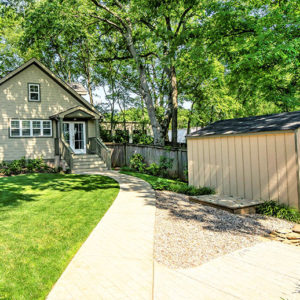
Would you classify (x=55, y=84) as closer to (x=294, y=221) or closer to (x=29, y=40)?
(x=29, y=40)

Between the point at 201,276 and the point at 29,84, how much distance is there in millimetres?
16932

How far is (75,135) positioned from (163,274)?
15972 millimetres

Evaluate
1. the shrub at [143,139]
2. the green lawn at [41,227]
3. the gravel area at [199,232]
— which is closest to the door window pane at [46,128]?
the shrub at [143,139]

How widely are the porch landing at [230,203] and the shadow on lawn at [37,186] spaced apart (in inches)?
150

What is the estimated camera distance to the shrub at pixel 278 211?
621 cm

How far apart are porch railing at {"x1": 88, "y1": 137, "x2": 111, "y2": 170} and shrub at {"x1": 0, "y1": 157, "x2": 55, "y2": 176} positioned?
10.3ft

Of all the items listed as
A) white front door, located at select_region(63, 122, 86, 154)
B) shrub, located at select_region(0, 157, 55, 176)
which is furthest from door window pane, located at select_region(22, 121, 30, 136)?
white front door, located at select_region(63, 122, 86, 154)

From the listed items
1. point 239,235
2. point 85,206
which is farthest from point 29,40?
point 239,235

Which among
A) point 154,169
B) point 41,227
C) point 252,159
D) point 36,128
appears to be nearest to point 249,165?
point 252,159

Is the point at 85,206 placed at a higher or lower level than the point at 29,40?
lower

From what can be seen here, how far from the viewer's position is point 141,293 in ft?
10.1

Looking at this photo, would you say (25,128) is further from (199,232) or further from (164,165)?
(199,232)

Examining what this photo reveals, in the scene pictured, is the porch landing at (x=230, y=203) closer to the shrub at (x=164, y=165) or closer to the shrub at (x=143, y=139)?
the shrub at (x=164, y=165)

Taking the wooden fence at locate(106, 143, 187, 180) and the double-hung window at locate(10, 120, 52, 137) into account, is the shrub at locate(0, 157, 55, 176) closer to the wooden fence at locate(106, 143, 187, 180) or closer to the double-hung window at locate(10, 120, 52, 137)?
the double-hung window at locate(10, 120, 52, 137)
